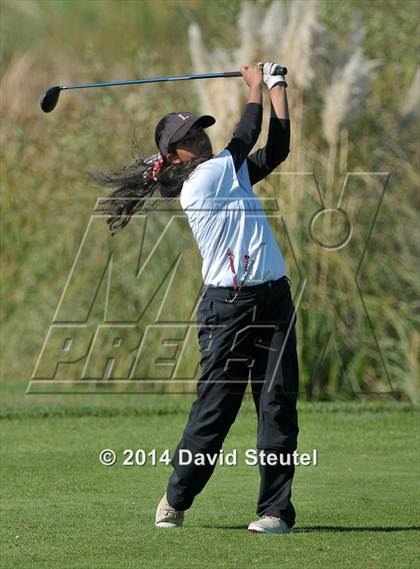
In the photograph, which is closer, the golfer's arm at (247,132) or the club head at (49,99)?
the golfer's arm at (247,132)

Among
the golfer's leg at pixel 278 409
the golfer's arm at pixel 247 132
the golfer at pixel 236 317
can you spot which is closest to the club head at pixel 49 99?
the golfer at pixel 236 317

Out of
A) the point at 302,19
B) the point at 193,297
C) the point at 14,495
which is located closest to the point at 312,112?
the point at 302,19

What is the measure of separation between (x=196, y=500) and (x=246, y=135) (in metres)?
2.16

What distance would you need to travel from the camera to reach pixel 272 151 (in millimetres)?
5926

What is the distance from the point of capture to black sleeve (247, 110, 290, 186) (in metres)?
5.84

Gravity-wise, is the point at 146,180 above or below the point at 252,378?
above

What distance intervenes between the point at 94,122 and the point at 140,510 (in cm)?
733

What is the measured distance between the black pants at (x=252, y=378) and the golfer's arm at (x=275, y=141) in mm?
562

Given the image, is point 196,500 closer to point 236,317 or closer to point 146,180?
point 236,317

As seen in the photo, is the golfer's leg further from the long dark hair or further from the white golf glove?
the white golf glove

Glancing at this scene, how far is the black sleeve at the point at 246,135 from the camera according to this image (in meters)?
5.77

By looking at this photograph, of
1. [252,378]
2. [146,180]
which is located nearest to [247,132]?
[146,180]

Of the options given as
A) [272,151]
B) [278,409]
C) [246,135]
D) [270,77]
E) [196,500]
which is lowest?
[196,500]

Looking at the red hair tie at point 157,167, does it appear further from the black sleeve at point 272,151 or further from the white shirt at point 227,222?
the black sleeve at point 272,151
